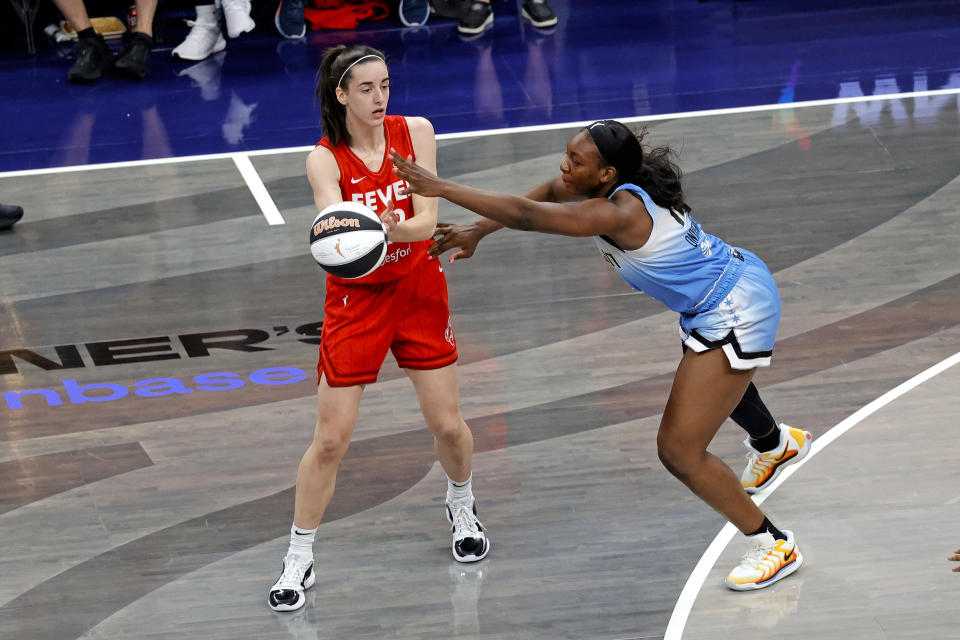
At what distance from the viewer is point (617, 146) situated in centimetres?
450

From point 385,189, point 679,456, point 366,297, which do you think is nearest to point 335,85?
point 385,189

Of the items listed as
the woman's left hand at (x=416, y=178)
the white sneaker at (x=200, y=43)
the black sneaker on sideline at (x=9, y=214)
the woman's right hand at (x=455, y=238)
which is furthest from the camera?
the white sneaker at (x=200, y=43)

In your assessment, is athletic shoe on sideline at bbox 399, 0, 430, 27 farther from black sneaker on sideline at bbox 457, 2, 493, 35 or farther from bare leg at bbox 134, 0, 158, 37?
bare leg at bbox 134, 0, 158, 37

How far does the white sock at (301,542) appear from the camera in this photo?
4875 mm

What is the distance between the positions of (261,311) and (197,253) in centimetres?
102

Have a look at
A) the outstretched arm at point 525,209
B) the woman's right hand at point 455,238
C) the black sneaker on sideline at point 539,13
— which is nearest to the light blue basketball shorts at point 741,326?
the outstretched arm at point 525,209

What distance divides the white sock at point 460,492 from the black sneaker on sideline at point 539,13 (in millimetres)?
8836

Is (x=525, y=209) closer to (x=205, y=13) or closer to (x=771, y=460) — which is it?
(x=771, y=460)

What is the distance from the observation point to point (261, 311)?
296 inches

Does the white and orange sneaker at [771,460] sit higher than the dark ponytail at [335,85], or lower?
lower

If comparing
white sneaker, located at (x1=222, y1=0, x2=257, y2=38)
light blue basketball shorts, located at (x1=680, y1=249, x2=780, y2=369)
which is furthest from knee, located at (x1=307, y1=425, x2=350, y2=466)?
white sneaker, located at (x1=222, y1=0, x2=257, y2=38)

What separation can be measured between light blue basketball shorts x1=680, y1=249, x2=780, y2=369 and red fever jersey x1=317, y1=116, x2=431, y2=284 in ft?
3.45

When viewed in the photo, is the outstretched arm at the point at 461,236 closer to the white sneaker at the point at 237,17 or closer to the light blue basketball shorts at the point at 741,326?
the light blue basketball shorts at the point at 741,326

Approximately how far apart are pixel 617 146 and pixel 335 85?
3.32 feet
